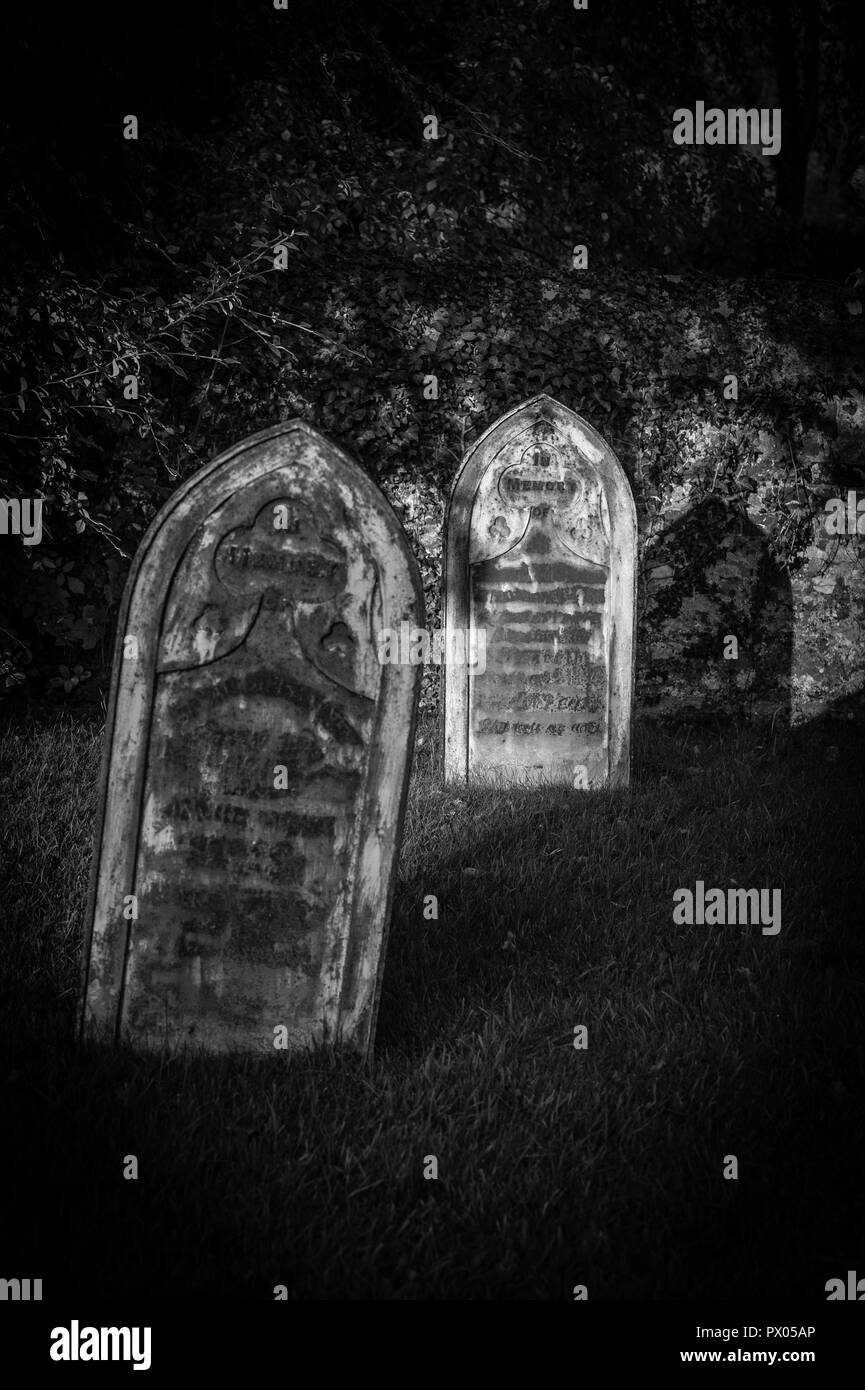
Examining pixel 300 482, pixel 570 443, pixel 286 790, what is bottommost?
pixel 286 790

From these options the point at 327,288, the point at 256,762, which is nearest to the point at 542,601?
the point at 256,762

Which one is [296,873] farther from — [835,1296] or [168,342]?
[168,342]

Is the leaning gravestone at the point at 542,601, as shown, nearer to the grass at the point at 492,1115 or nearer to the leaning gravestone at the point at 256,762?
the grass at the point at 492,1115

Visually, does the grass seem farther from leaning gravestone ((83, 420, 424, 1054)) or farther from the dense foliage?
the dense foliage

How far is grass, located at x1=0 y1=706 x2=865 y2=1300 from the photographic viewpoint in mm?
1954

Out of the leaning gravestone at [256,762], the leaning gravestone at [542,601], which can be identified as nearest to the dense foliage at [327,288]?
the leaning gravestone at [542,601]

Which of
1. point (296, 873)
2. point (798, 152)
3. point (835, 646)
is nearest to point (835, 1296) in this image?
point (296, 873)

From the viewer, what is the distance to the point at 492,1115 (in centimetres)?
239

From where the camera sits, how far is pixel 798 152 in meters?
10.2

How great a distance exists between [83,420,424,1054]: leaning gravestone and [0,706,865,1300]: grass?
0.64 ft

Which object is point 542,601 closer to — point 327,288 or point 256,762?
point 256,762

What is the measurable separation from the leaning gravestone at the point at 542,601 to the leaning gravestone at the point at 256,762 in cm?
258

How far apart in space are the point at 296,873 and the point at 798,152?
10804 millimetres
